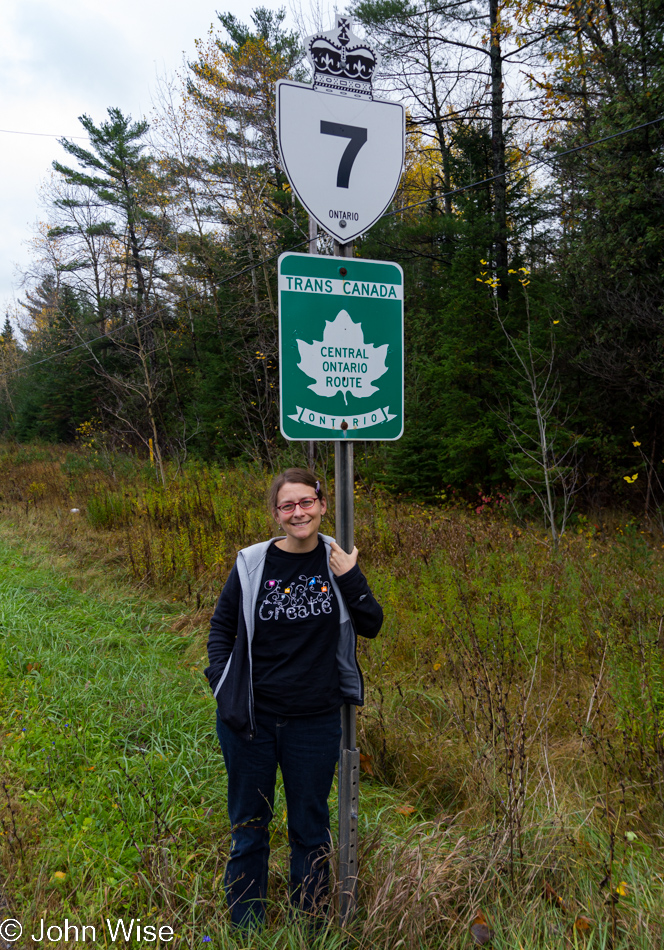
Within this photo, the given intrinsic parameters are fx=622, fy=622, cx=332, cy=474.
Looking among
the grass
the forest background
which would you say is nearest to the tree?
the forest background

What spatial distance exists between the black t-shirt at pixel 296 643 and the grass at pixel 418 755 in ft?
2.35

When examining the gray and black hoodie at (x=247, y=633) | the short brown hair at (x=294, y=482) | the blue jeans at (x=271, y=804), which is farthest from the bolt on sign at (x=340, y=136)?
the blue jeans at (x=271, y=804)

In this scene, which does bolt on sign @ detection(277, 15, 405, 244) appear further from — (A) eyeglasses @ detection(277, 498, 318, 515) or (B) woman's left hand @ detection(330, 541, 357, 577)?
(B) woman's left hand @ detection(330, 541, 357, 577)

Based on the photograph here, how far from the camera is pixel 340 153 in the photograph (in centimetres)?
222

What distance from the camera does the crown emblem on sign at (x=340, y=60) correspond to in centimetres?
217

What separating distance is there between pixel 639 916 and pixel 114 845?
82.4 inches

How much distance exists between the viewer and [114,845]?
274 centimetres

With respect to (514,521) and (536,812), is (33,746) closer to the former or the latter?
(536,812)

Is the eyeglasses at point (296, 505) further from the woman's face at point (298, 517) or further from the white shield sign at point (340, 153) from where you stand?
the white shield sign at point (340, 153)

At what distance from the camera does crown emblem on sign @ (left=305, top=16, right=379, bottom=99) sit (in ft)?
7.11

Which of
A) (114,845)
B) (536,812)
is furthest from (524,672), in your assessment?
(114,845)

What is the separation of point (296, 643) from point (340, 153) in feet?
5.76

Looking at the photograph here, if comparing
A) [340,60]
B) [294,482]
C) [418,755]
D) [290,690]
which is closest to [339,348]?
[294,482]

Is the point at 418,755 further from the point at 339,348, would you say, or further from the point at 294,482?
the point at 339,348
